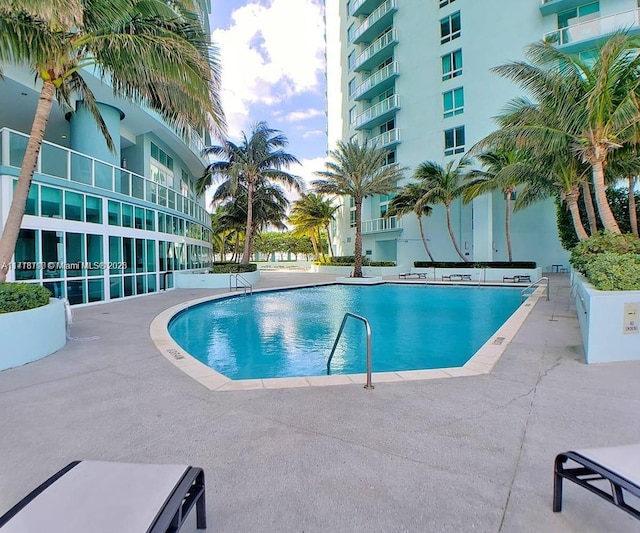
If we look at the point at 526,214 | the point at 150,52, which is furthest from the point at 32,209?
the point at 526,214

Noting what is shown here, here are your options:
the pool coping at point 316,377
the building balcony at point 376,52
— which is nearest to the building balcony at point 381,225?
the building balcony at point 376,52

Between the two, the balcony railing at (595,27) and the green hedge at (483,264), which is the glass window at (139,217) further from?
the balcony railing at (595,27)

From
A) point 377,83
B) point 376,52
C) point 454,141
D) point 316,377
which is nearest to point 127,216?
point 316,377

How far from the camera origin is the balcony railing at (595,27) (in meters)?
20.0

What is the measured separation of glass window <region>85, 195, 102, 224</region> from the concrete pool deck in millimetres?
8568

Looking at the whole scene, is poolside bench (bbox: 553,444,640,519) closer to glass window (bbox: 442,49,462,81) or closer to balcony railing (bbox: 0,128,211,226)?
balcony railing (bbox: 0,128,211,226)

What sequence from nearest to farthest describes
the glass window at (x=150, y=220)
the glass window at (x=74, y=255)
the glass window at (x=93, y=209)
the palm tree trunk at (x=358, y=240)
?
the glass window at (x=74, y=255)
the glass window at (x=93, y=209)
the glass window at (x=150, y=220)
the palm tree trunk at (x=358, y=240)

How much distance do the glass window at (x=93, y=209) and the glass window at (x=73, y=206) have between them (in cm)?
27

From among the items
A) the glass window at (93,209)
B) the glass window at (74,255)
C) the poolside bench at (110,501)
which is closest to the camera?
the poolside bench at (110,501)

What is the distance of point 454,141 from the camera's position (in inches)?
1030

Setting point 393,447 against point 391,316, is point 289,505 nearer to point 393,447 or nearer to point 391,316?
point 393,447

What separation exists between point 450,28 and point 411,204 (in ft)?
43.9

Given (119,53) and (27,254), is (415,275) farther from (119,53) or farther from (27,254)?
(119,53)

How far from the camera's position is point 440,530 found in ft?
7.35
